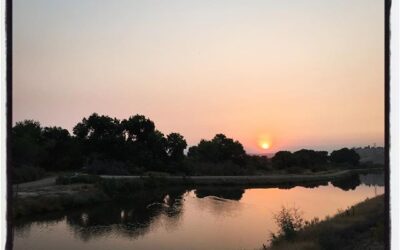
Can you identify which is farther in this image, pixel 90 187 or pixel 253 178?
pixel 253 178

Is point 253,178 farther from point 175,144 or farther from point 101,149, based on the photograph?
point 101,149

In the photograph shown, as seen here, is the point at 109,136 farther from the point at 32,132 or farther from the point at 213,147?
the point at 213,147

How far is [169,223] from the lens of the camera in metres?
14.6

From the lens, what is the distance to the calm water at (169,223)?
12094mm

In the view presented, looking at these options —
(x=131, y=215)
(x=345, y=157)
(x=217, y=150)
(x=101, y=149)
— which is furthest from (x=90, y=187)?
(x=345, y=157)

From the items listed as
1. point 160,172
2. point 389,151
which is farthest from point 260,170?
point 389,151

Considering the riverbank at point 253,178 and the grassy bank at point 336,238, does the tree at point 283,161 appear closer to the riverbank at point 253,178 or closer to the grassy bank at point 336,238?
the riverbank at point 253,178

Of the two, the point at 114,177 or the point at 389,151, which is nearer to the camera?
the point at 389,151

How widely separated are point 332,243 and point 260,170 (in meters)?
28.3

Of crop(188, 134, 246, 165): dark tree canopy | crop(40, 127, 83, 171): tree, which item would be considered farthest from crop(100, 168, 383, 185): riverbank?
crop(188, 134, 246, 165): dark tree canopy

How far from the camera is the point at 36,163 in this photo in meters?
21.1

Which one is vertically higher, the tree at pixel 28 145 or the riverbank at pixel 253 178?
the tree at pixel 28 145

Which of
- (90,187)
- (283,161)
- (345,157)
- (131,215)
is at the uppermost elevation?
(345,157)

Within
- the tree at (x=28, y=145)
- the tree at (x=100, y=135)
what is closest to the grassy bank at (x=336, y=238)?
the tree at (x=28, y=145)
